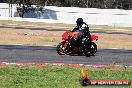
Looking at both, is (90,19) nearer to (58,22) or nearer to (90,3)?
(58,22)

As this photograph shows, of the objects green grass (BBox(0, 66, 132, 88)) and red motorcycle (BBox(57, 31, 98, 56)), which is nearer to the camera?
green grass (BBox(0, 66, 132, 88))

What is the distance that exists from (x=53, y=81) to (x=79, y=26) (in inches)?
292

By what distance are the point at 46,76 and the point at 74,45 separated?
6.97 metres

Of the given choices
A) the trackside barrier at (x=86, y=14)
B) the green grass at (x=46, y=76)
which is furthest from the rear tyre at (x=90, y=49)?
the trackside barrier at (x=86, y=14)

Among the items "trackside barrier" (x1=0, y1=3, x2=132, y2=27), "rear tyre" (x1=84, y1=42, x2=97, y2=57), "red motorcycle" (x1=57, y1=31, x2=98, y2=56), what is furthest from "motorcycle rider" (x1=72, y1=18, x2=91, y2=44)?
"trackside barrier" (x1=0, y1=3, x2=132, y2=27)

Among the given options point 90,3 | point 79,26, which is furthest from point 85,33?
point 90,3

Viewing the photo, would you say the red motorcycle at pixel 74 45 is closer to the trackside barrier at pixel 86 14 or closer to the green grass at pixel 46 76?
the green grass at pixel 46 76

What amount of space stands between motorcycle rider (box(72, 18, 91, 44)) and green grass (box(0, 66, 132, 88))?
13.4ft

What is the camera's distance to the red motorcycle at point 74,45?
18578 millimetres

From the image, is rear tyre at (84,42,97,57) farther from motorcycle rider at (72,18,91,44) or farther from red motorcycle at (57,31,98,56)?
motorcycle rider at (72,18,91,44)

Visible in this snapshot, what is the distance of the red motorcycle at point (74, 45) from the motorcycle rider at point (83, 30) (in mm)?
110

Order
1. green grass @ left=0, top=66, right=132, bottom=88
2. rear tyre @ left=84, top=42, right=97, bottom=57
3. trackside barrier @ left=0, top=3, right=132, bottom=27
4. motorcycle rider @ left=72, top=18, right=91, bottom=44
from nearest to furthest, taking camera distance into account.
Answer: green grass @ left=0, top=66, right=132, bottom=88 → motorcycle rider @ left=72, top=18, right=91, bottom=44 → rear tyre @ left=84, top=42, right=97, bottom=57 → trackside barrier @ left=0, top=3, right=132, bottom=27

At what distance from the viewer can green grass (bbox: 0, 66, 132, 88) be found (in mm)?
10445

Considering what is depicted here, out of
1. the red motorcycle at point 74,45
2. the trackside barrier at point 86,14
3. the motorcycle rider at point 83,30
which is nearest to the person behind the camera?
the motorcycle rider at point 83,30
